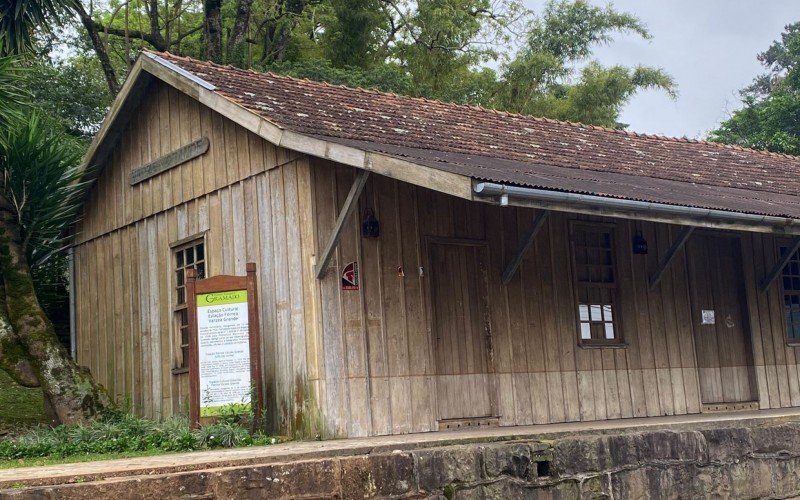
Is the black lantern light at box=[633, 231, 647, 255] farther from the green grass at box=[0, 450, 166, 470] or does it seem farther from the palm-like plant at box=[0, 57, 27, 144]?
the palm-like plant at box=[0, 57, 27, 144]

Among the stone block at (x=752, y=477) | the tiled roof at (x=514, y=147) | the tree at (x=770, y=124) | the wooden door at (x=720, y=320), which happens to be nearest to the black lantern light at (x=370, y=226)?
the tiled roof at (x=514, y=147)

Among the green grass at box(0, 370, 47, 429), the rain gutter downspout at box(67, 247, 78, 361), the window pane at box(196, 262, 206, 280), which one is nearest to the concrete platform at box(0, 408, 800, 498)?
the window pane at box(196, 262, 206, 280)

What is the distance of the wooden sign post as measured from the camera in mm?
10172

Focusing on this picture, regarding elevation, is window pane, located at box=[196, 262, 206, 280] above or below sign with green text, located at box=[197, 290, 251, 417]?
above

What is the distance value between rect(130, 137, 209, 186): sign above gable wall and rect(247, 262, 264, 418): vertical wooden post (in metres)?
2.11

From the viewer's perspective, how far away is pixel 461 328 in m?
10.8

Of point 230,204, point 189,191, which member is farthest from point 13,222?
point 230,204

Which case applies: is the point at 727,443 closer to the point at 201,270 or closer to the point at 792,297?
the point at 792,297

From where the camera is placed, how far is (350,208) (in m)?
9.49

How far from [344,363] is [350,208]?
1.52 meters

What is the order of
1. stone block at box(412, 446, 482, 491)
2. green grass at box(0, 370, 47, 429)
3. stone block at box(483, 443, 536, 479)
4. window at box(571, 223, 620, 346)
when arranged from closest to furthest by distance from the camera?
stone block at box(412, 446, 482, 491) < stone block at box(483, 443, 536, 479) < window at box(571, 223, 620, 346) < green grass at box(0, 370, 47, 429)

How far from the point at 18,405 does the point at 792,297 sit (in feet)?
34.6

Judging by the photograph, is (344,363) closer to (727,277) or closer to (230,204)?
(230,204)

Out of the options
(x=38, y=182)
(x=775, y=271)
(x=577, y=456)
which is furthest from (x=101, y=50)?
(x=577, y=456)
